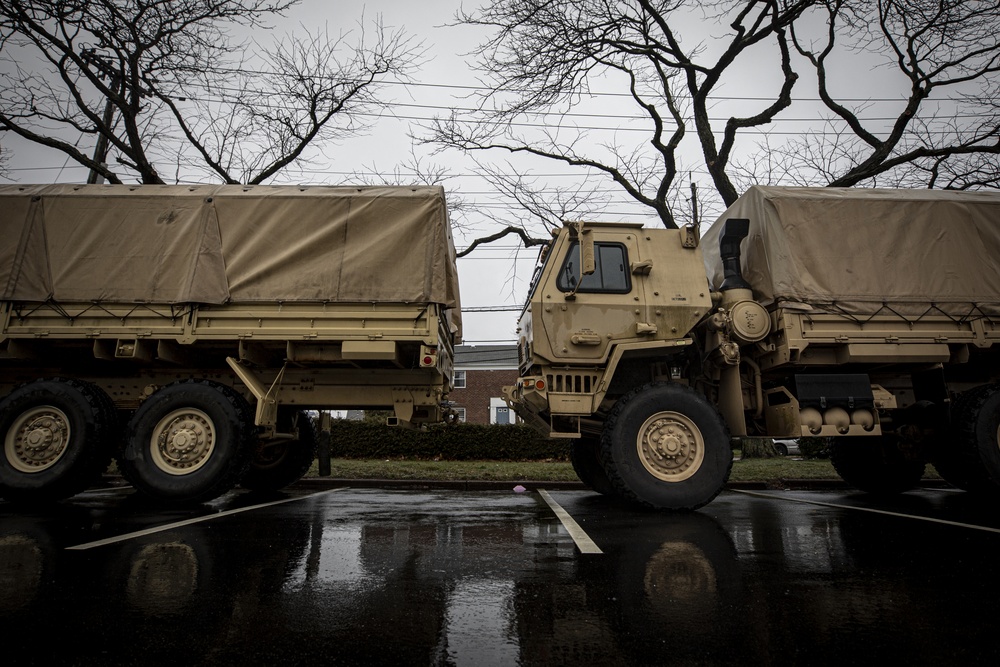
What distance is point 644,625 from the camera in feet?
7.23

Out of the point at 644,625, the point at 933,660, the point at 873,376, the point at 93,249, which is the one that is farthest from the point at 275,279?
the point at 873,376

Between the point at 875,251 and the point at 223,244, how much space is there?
7456 millimetres

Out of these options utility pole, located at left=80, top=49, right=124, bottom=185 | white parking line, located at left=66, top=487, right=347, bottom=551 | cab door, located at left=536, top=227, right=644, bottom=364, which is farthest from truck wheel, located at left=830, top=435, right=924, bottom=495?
utility pole, located at left=80, top=49, right=124, bottom=185

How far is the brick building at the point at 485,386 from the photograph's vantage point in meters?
32.1

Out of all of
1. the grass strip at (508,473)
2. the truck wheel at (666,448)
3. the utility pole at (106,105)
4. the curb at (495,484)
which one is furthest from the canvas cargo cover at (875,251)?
the utility pole at (106,105)

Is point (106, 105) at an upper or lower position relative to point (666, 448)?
upper

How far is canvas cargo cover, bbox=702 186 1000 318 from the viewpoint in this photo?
6113mm

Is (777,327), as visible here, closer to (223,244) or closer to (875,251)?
(875,251)

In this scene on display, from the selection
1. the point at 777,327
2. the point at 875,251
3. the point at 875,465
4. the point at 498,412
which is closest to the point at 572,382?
the point at 777,327

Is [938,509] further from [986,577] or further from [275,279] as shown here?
[275,279]

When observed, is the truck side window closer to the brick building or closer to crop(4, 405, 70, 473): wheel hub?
crop(4, 405, 70, 473): wheel hub

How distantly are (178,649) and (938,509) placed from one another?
22.8 feet

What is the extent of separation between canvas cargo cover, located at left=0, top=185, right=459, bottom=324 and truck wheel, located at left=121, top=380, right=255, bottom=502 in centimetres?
113

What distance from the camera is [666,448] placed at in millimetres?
5492
